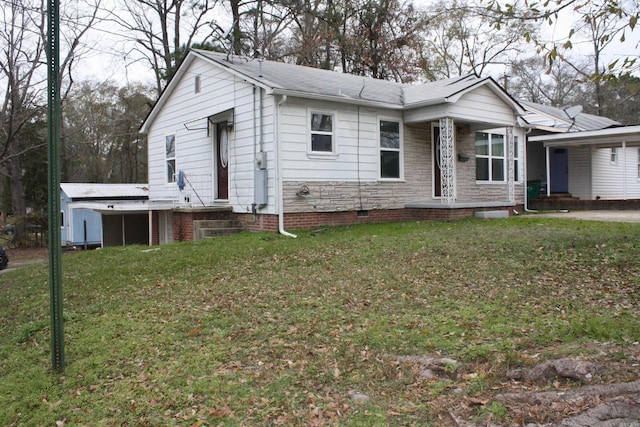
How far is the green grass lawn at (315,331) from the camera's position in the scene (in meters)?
3.75

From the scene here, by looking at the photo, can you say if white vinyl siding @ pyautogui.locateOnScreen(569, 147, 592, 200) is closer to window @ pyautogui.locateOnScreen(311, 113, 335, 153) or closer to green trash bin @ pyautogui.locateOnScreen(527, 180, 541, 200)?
green trash bin @ pyautogui.locateOnScreen(527, 180, 541, 200)

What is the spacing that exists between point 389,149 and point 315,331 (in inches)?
371

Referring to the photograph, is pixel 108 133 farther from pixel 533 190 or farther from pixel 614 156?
pixel 614 156

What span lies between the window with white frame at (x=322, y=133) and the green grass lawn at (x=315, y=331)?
13.3 feet

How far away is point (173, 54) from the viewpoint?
26.2m

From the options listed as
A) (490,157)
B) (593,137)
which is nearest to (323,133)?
(490,157)

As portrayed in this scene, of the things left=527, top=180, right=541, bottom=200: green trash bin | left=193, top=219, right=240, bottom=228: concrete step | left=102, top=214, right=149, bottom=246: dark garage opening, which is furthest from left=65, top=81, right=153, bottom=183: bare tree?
left=527, top=180, right=541, bottom=200: green trash bin

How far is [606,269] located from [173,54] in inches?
947

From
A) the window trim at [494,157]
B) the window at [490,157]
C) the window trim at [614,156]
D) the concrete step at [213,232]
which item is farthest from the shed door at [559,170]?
the concrete step at [213,232]

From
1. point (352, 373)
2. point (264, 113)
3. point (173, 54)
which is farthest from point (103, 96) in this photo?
point (352, 373)

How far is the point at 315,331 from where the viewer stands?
16.7ft

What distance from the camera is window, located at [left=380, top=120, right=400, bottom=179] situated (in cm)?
1377

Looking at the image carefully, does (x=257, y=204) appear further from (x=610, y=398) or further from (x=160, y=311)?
(x=610, y=398)

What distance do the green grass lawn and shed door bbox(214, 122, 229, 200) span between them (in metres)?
4.92
